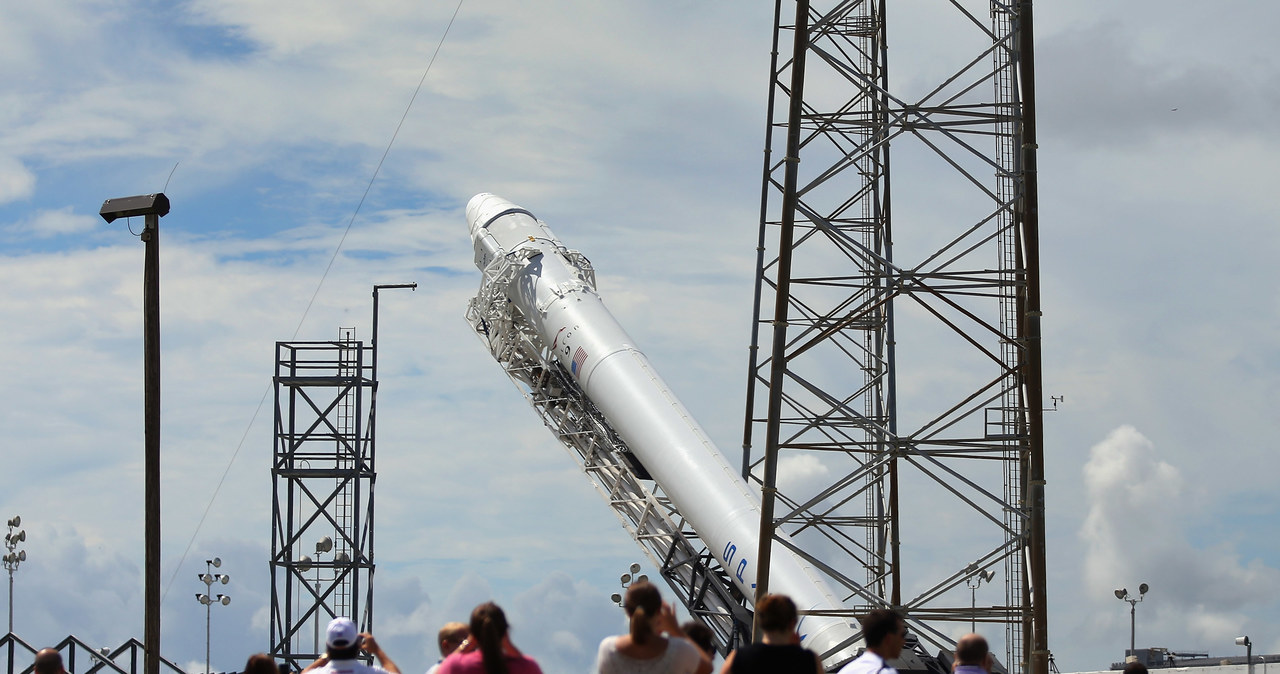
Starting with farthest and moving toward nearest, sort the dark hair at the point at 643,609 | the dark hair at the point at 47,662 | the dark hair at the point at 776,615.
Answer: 1. the dark hair at the point at 47,662
2. the dark hair at the point at 643,609
3. the dark hair at the point at 776,615

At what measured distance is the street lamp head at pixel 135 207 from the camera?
18.2 meters

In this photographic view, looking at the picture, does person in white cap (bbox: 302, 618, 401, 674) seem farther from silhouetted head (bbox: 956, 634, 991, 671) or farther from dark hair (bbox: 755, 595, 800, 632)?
silhouetted head (bbox: 956, 634, 991, 671)

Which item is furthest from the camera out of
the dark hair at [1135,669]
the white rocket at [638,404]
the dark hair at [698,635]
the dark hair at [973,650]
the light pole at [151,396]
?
the white rocket at [638,404]

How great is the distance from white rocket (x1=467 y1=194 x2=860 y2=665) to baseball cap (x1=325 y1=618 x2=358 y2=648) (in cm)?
1297

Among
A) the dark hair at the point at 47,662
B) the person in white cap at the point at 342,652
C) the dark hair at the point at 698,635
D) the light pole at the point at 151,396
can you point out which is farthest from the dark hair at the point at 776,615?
the light pole at the point at 151,396

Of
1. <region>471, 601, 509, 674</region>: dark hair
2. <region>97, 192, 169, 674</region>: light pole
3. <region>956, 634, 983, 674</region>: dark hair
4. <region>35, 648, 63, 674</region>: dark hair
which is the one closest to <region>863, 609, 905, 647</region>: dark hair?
<region>956, 634, 983, 674</region>: dark hair

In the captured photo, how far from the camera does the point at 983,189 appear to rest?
19.3 m

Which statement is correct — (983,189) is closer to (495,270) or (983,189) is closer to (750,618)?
(750,618)

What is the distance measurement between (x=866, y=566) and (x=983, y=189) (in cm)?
689

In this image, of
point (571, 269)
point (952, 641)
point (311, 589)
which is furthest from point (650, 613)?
point (311, 589)

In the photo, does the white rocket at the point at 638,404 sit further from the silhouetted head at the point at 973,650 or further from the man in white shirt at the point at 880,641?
the man in white shirt at the point at 880,641

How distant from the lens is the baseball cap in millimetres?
8953

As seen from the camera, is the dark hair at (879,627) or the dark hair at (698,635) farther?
the dark hair at (698,635)

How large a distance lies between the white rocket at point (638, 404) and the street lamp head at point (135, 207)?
33.4ft
